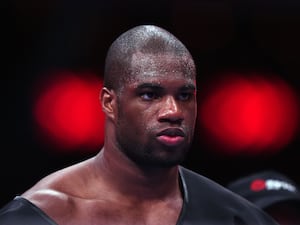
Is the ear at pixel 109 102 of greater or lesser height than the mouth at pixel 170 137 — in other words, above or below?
above

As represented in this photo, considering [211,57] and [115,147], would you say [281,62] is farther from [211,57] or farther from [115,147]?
[115,147]

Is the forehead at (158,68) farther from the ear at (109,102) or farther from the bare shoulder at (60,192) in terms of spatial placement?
the bare shoulder at (60,192)

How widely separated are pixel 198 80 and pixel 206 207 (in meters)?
1.17

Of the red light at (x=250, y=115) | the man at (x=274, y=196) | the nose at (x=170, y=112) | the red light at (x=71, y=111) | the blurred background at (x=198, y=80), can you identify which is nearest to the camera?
the nose at (x=170, y=112)

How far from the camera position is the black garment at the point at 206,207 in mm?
1947

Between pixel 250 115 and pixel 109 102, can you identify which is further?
pixel 250 115

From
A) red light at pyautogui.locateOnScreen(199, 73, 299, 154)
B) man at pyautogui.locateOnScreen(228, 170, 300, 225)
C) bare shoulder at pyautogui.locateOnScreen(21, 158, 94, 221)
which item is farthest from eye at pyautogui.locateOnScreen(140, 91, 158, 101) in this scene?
red light at pyautogui.locateOnScreen(199, 73, 299, 154)

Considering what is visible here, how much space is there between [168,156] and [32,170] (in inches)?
47.3

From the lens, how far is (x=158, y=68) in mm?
1918

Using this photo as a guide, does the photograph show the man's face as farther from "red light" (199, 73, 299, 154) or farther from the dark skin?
"red light" (199, 73, 299, 154)

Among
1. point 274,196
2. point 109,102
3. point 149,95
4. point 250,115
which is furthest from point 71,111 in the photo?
point 149,95

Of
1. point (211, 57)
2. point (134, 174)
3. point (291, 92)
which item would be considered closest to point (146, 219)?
point (134, 174)

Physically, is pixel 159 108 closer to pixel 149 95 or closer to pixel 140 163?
pixel 149 95

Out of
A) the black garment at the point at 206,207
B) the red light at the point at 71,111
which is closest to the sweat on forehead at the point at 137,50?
the black garment at the point at 206,207
